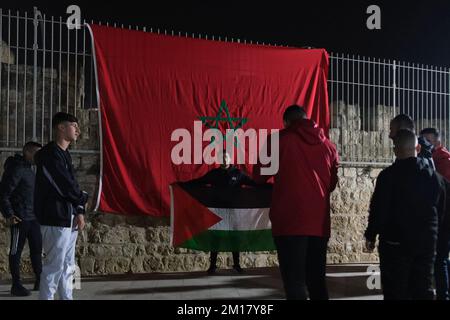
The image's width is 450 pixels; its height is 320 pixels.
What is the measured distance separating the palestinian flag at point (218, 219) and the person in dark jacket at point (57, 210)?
246 centimetres

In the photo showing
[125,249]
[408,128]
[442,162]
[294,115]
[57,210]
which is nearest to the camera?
[294,115]

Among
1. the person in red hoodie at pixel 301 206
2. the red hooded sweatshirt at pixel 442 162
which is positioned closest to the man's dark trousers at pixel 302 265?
the person in red hoodie at pixel 301 206

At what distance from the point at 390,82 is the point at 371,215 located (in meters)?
5.58

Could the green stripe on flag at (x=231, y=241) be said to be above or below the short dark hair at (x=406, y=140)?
below

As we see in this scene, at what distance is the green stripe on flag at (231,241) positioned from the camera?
6.86 meters

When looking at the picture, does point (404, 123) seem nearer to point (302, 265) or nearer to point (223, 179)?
point (302, 265)

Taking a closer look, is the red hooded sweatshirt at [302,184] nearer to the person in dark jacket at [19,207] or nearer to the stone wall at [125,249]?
the person in dark jacket at [19,207]

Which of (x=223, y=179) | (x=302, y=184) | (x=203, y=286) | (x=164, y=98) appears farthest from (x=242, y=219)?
(x=302, y=184)

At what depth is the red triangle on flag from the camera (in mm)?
6844

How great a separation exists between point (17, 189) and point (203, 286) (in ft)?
7.82

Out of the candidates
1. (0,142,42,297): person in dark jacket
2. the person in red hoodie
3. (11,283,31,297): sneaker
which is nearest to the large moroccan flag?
(0,142,42,297): person in dark jacket

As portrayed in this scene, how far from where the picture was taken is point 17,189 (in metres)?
5.73
